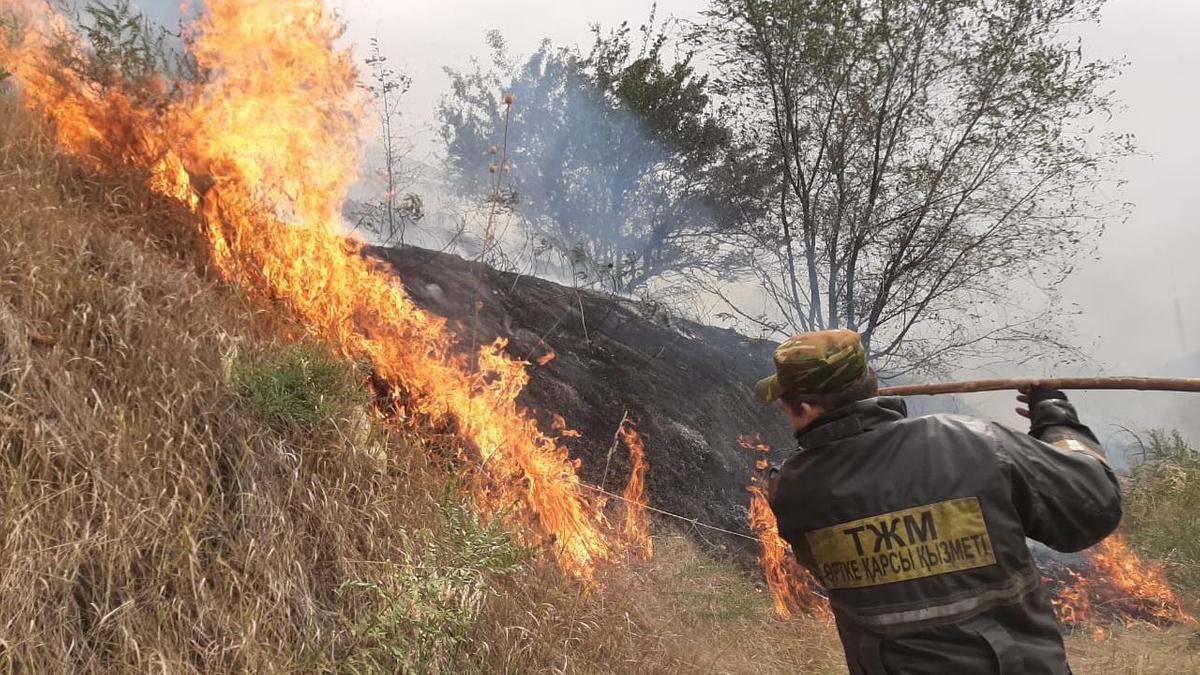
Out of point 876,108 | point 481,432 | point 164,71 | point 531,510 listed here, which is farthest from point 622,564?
point 876,108

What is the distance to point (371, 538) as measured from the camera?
323 centimetres

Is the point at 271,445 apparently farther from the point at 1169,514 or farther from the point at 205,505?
the point at 1169,514

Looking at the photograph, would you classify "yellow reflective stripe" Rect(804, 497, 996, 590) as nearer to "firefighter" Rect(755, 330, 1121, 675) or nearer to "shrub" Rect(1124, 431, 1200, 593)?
"firefighter" Rect(755, 330, 1121, 675)

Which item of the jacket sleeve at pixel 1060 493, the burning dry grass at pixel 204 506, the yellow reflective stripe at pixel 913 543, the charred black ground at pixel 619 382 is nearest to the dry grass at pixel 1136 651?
the charred black ground at pixel 619 382

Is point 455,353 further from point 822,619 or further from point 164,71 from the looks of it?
point 822,619

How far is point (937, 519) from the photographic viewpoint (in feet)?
5.50

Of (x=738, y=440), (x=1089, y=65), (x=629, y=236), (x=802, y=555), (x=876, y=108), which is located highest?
(x=1089, y=65)

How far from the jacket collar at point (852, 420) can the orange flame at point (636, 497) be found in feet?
12.8

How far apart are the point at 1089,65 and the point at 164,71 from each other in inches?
411

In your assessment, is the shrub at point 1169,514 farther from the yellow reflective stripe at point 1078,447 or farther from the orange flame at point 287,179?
the yellow reflective stripe at point 1078,447

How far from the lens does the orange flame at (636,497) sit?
5.59m

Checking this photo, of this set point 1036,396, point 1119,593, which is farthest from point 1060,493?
point 1119,593

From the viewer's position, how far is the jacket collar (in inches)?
71.2

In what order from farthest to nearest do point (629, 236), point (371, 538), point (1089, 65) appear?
point (629, 236) < point (1089, 65) < point (371, 538)
